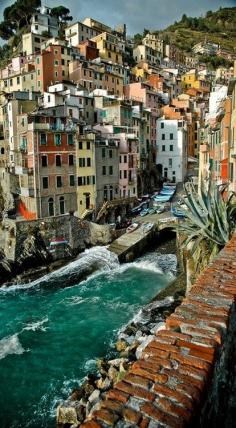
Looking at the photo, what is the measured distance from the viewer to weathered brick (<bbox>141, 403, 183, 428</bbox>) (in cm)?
287

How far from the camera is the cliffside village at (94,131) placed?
38125 mm

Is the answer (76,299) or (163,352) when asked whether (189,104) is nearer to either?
(76,299)

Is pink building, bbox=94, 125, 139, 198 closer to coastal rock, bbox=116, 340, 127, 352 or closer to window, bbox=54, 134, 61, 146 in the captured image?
window, bbox=54, 134, 61, 146

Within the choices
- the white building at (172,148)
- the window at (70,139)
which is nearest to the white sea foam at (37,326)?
the window at (70,139)

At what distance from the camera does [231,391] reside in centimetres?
516

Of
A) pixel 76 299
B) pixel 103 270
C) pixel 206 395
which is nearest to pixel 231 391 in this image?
pixel 206 395

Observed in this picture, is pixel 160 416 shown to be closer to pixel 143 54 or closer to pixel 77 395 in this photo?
pixel 77 395

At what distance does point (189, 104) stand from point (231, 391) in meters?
75.0

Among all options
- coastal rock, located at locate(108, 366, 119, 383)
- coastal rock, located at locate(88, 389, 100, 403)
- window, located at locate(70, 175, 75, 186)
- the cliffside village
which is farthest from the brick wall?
window, located at locate(70, 175, 75, 186)

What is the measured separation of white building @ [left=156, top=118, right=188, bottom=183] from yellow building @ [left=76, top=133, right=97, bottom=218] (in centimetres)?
2411

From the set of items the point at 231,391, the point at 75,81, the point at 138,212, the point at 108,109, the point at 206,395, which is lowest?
the point at 138,212

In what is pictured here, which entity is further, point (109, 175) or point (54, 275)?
point (109, 175)

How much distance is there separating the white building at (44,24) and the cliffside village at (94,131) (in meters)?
0.27

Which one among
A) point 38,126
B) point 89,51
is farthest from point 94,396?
point 89,51
